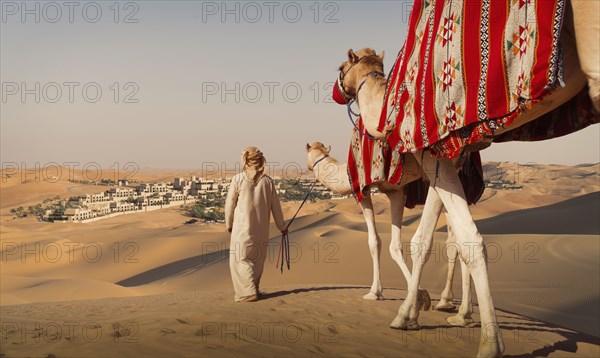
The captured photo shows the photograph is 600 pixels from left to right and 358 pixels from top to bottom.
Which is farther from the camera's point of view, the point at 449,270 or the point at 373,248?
the point at 373,248

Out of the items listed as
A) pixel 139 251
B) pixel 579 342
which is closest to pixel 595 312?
pixel 579 342

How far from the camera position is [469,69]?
4.00 metres

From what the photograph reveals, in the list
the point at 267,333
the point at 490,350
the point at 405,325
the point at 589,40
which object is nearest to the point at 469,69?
the point at 589,40

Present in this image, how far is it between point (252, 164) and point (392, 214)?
203 cm

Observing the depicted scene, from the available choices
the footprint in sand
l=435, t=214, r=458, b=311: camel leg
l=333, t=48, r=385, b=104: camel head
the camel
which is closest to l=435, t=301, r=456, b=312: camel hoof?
l=435, t=214, r=458, b=311: camel leg

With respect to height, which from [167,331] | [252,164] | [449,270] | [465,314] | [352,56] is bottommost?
[465,314]

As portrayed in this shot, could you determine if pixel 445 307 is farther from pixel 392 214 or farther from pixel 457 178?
pixel 457 178

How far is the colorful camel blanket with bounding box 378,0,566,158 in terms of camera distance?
348cm

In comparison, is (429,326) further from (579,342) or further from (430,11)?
(430,11)

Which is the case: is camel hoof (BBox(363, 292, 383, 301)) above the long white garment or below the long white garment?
below

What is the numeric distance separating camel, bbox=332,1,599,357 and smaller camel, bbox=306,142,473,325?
791mm

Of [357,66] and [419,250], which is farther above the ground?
[357,66]

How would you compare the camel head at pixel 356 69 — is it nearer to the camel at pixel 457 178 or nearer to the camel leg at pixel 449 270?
the camel at pixel 457 178

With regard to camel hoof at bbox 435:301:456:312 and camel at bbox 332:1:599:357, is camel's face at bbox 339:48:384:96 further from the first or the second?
camel hoof at bbox 435:301:456:312
